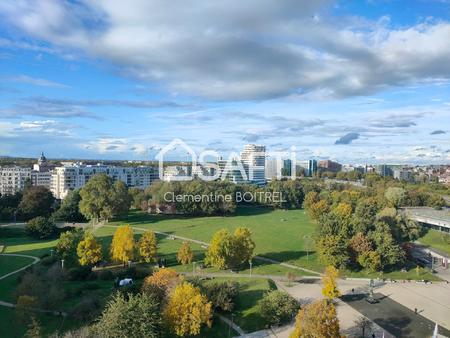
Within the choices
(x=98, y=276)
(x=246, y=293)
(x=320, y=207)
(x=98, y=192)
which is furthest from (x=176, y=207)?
(x=246, y=293)

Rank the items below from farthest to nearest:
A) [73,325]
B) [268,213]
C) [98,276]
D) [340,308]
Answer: [268,213] → [98,276] → [340,308] → [73,325]

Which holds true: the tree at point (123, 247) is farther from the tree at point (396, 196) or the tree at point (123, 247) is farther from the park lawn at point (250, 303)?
the tree at point (396, 196)

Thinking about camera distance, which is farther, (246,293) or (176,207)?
(176,207)

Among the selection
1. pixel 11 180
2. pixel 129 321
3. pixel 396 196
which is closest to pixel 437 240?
pixel 396 196

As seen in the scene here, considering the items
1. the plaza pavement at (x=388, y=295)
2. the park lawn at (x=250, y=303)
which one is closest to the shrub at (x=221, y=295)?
the park lawn at (x=250, y=303)

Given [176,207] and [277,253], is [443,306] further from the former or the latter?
[176,207]

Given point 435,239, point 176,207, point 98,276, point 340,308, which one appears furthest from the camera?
point 176,207
